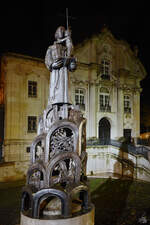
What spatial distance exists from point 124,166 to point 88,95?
29.7 ft

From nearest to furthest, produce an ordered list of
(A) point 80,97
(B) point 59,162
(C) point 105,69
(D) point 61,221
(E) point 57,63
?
(D) point 61,221
(B) point 59,162
(E) point 57,63
(A) point 80,97
(C) point 105,69

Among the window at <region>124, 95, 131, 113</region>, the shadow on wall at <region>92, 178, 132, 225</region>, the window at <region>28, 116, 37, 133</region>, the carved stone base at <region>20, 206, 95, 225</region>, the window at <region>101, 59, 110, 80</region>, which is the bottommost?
the shadow on wall at <region>92, 178, 132, 225</region>

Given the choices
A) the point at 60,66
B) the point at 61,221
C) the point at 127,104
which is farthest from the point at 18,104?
the point at 61,221

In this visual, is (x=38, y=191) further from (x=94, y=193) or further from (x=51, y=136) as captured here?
(x=94, y=193)

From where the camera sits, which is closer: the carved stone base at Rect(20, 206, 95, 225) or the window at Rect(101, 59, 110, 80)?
the carved stone base at Rect(20, 206, 95, 225)

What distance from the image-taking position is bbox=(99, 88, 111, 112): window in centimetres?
2427

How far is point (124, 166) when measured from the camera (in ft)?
63.7

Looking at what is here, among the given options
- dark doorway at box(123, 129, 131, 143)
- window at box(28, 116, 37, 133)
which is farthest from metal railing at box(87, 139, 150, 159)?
window at box(28, 116, 37, 133)

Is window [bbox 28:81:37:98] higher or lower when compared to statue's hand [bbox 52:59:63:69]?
higher

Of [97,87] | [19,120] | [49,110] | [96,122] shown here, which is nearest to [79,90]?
[97,87]

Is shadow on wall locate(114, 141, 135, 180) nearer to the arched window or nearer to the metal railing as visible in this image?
the metal railing

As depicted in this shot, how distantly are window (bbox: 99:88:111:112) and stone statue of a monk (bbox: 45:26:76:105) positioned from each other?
1851 centimetres

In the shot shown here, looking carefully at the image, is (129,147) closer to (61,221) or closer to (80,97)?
(80,97)

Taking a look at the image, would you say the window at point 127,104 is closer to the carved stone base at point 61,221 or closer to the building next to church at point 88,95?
the building next to church at point 88,95
